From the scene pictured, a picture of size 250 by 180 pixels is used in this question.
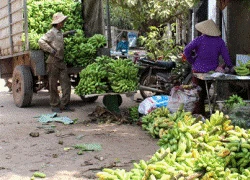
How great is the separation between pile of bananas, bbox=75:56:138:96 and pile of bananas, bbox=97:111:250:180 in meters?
4.05

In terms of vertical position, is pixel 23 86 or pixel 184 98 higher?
pixel 23 86

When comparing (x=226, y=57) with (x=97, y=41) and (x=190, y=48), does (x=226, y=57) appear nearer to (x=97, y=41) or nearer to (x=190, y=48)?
(x=190, y=48)

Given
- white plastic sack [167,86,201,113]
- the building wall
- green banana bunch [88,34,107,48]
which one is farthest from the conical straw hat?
green banana bunch [88,34,107,48]

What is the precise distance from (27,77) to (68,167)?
4767mm

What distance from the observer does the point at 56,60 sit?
28.8ft

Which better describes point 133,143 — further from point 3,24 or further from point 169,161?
point 3,24

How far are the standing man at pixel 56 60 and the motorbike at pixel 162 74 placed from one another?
1.76 meters

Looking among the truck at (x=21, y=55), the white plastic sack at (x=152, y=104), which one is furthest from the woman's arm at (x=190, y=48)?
the truck at (x=21, y=55)

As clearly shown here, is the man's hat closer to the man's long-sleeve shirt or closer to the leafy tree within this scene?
the man's long-sleeve shirt

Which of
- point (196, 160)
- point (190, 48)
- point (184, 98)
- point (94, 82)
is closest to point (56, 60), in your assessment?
point (94, 82)

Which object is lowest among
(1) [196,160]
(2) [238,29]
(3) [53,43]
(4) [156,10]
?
(1) [196,160]

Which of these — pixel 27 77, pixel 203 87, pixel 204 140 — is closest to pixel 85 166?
pixel 204 140

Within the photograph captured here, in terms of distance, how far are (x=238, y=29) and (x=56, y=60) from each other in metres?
4.35

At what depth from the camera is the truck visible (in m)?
9.12
